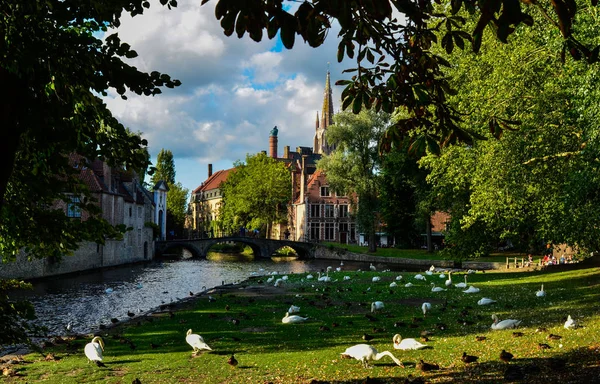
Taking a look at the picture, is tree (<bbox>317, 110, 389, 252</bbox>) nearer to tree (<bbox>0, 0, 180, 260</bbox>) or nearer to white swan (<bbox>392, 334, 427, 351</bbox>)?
white swan (<bbox>392, 334, 427, 351</bbox>)

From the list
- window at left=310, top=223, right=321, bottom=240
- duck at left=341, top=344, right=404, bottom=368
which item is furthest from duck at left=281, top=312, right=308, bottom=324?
window at left=310, top=223, right=321, bottom=240

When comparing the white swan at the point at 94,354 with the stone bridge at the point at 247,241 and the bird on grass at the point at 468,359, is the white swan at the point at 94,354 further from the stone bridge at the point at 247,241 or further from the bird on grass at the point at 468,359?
the stone bridge at the point at 247,241

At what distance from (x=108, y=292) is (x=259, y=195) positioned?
2201 inches

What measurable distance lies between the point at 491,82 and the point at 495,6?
21.9 m

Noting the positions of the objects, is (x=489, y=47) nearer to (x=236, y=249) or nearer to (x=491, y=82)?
(x=491, y=82)

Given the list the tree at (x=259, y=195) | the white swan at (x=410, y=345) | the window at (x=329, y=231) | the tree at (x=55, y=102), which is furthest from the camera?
the window at (x=329, y=231)

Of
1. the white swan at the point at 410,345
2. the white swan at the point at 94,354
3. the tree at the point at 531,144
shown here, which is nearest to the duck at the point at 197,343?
the white swan at the point at 94,354

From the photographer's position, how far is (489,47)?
1033 inches

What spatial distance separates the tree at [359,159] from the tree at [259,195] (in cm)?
2827

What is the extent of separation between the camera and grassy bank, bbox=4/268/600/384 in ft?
35.3

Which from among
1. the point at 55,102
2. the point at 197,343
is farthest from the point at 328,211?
the point at 55,102

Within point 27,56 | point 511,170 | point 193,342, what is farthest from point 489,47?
point 27,56

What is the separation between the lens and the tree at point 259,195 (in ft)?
295

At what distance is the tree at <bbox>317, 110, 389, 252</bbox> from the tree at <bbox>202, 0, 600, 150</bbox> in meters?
55.4
